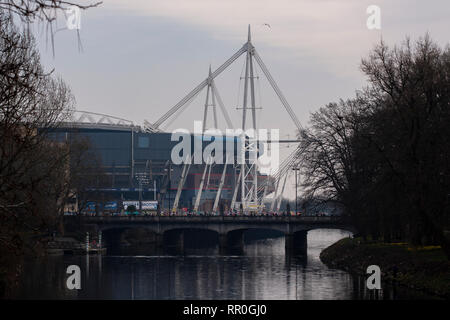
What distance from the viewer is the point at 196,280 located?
6988 cm

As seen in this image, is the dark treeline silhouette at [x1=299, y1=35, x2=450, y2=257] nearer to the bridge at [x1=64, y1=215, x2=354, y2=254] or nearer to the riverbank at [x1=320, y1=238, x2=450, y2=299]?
the riverbank at [x1=320, y1=238, x2=450, y2=299]

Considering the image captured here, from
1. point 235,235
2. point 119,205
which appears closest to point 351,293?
point 235,235

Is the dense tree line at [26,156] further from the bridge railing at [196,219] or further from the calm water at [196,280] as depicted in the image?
the bridge railing at [196,219]

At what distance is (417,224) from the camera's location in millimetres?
57156

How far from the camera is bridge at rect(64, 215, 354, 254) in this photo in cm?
12312

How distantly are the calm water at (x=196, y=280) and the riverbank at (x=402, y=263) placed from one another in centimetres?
165

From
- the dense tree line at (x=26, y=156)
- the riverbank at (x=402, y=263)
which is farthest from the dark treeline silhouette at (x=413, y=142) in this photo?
the dense tree line at (x=26, y=156)

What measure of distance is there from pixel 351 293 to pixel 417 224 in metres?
7.25

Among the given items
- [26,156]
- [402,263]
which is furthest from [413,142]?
[26,156]

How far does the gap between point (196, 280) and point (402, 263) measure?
738 inches

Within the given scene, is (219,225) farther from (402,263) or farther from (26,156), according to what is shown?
(26,156)

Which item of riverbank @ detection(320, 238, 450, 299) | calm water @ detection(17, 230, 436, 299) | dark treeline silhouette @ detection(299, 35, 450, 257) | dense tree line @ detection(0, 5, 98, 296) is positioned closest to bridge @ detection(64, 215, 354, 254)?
dense tree line @ detection(0, 5, 98, 296)

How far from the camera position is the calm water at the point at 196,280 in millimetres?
57188

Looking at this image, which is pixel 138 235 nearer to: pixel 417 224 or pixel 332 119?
pixel 332 119
